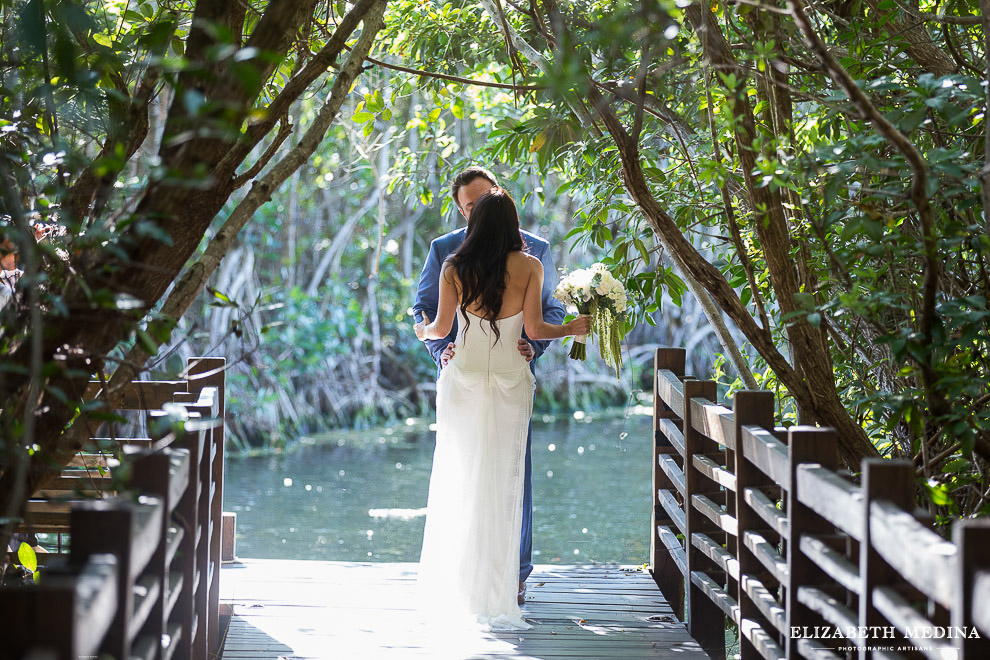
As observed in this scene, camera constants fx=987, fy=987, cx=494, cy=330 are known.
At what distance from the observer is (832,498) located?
2324mm

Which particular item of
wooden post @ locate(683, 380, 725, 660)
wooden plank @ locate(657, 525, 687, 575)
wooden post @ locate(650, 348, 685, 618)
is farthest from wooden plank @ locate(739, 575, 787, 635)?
wooden post @ locate(650, 348, 685, 618)

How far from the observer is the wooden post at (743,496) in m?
3.09

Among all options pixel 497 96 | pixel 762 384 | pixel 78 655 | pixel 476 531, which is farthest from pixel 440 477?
pixel 497 96

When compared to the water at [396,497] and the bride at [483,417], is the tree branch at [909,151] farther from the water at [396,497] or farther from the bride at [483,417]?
the water at [396,497]

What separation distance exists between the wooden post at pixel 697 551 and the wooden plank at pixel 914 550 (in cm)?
183

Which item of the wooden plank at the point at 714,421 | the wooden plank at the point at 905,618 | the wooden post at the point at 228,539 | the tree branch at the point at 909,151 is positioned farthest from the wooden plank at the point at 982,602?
the wooden post at the point at 228,539

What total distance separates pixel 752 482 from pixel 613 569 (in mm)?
2016

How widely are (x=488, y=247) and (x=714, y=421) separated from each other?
1191 mm

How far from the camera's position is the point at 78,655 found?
1.50 m

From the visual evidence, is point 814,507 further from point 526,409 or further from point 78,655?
point 526,409

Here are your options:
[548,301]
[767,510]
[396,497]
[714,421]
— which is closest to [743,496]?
[767,510]

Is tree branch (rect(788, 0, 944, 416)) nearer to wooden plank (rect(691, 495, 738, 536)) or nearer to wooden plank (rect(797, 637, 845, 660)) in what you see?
wooden plank (rect(797, 637, 845, 660))

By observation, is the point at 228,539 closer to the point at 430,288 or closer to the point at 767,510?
the point at 430,288

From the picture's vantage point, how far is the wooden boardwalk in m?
3.69
